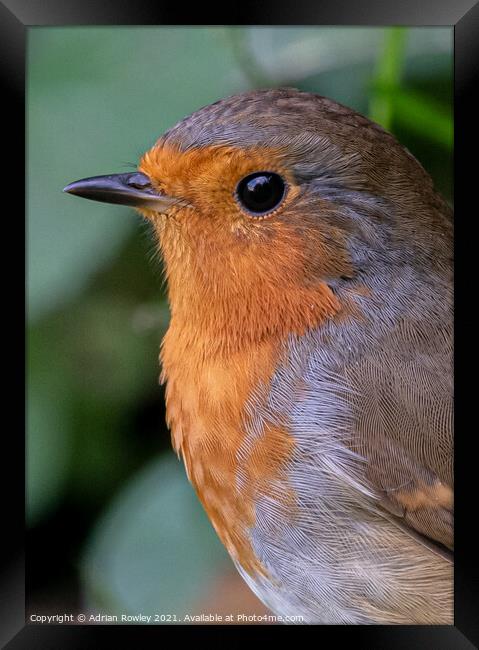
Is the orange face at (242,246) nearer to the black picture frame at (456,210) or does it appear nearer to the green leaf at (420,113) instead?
the black picture frame at (456,210)

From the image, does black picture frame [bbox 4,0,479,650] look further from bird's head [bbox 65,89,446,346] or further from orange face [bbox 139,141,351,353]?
orange face [bbox 139,141,351,353]

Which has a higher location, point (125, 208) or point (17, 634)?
point (125, 208)

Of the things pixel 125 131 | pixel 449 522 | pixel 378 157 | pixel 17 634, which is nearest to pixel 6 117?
pixel 125 131

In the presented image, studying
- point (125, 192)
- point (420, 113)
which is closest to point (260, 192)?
point (125, 192)

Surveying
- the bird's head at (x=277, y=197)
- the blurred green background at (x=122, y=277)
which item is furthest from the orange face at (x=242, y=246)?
the blurred green background at (x=122, y=277)

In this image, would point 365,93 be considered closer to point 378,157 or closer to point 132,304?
point 378,157

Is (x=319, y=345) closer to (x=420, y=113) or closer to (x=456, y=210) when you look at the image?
(x=456, y=210)
